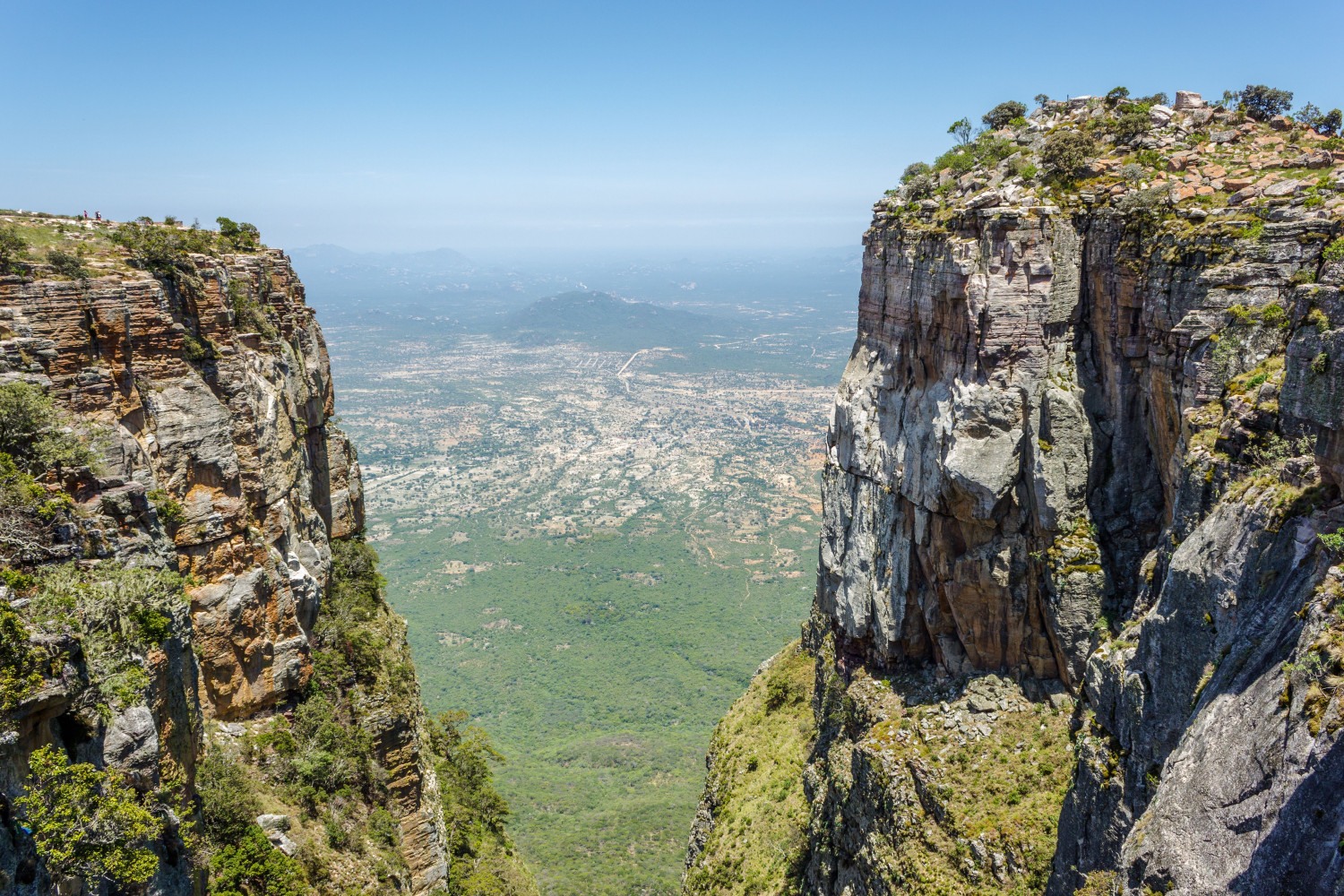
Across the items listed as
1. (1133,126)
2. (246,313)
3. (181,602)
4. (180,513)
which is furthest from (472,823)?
(1133,126)

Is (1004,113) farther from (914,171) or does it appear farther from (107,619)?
(107,619)

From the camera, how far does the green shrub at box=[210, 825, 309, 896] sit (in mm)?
19156

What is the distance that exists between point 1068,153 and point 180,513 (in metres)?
32.2

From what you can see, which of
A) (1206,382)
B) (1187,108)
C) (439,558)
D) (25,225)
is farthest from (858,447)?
(439,558)

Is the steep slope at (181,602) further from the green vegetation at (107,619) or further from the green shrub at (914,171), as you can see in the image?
the green shrub at (914,171)

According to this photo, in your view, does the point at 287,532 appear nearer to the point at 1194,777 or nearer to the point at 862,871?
the point at 862,871

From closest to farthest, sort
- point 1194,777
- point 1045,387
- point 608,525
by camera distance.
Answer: point 1194,777
point 1045,387
point 608,525

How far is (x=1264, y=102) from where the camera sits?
1112 inches

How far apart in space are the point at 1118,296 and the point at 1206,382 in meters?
5.79

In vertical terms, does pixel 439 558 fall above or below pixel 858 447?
below

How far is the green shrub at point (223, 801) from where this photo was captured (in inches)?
760

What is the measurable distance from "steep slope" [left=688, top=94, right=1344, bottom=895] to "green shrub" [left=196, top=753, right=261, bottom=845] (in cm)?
2012

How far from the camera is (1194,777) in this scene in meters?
12.4

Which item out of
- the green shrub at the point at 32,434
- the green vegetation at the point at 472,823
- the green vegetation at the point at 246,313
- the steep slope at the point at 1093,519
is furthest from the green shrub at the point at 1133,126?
the green vegetation at the point at 472,823
